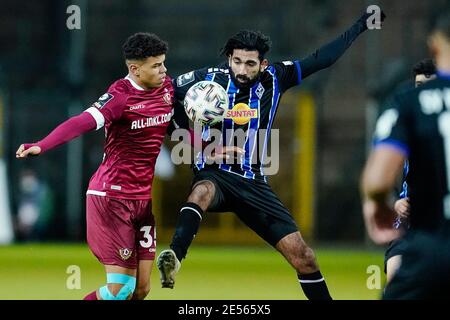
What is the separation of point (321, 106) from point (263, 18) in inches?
88.9

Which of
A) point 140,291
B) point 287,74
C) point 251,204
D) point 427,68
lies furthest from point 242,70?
point 140,291

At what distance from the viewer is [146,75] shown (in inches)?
280

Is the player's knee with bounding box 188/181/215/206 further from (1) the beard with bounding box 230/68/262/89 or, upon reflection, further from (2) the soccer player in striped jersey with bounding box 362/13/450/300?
(2) the soccer player in striped jersey with bounding box 362/13/450/300

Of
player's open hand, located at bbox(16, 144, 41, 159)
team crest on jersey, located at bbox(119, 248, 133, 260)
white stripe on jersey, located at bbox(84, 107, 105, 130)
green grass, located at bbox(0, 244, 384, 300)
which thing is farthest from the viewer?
green grass, located at bbox(0, 244, 384, 300)

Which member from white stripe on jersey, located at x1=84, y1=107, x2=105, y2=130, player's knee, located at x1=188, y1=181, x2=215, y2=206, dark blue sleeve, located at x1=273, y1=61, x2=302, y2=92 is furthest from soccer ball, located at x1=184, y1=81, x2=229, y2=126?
white stripe on jersey, located at x1=84, y1=107, x2=105, y2=130

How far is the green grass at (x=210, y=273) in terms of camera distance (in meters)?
10.3

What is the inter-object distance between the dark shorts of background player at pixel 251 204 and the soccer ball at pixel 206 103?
16.5 inches

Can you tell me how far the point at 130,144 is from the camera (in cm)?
711

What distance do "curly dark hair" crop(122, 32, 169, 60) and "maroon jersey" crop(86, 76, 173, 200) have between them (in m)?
0.23

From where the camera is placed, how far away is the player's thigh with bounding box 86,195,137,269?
6.95m

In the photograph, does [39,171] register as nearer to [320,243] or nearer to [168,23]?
[168,23]

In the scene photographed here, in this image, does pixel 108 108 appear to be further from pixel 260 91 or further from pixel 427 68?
pixel 427 68

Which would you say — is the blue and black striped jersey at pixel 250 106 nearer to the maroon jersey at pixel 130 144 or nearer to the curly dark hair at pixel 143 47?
the maroon jersey at pixel 130 144

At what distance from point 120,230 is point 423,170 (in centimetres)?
318
